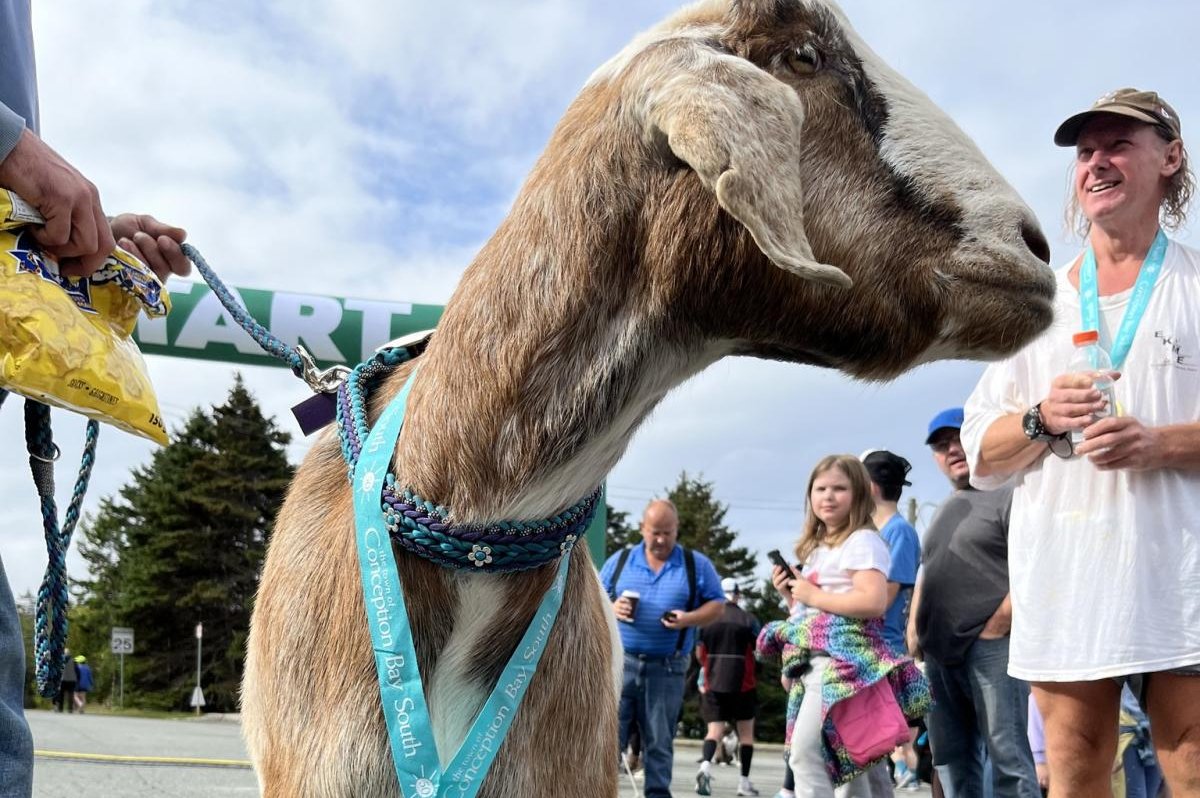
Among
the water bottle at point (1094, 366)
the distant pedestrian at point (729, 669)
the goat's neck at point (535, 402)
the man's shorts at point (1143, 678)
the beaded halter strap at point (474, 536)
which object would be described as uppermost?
the water bottle at point (1094, 366)

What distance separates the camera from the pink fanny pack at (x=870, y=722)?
182 inches

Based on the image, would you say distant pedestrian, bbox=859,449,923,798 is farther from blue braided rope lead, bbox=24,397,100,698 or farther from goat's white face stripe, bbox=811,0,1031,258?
blue braided rope lead, bbox=24,397,100,698

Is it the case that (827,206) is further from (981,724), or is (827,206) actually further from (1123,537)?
(981,724)

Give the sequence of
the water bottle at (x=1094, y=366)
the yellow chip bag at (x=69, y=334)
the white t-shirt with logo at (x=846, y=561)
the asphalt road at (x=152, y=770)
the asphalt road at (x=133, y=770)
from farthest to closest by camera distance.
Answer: the asphalt road at (x=152, y=770), the asphalt road at (x=133, y=770), the white t-shirt with logo at (x=846, y=561), the water bottle at (x=1094, y=366), the yellow chip bag at (x=69, y=334)

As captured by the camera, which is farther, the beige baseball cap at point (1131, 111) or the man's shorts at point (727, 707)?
the man's shorts at point (727, 707)

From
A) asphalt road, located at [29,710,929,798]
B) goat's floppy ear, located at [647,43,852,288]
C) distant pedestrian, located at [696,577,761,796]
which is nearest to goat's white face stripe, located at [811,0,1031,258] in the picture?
goat's floppy ear, located at [647,43,852,288]

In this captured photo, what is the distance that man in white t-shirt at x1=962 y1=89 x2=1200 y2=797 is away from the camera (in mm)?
2785

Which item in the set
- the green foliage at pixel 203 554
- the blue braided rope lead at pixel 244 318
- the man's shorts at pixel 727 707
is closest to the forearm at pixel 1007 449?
the blue braided rope lead at pixel 244 318

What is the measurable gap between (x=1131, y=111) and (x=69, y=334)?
2716 millimetres

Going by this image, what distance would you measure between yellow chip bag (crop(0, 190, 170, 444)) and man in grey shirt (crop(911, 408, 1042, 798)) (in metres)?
3.84

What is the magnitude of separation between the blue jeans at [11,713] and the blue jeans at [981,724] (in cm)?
377

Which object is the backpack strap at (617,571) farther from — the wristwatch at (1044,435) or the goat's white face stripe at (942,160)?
the goat's white face stripe at (942,160)

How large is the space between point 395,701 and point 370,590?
207 millimetres

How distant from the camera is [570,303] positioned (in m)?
1.97
